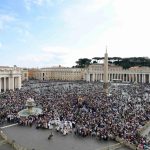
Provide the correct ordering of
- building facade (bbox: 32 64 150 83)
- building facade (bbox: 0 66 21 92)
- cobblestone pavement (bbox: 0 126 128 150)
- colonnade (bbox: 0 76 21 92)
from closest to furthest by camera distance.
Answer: cobblestone pavement (bbox: 0 126 128 150), building facade (bbox: 0 66 21 92), colonnade (bbox: 0 76 21 92), building facade (bbox: 32 64 150 83)

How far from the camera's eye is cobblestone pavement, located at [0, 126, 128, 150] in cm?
1894

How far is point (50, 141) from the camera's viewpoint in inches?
800

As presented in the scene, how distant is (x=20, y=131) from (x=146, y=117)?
42.7ft

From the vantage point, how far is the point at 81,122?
24.7m

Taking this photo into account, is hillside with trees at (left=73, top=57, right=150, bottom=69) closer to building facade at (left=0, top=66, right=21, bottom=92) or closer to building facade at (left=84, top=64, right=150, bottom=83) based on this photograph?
building facade at (left=84, top=64, right=150, bottom=83)

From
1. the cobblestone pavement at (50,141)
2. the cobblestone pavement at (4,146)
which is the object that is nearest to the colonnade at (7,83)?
the cobblestone pavement at (50,141)

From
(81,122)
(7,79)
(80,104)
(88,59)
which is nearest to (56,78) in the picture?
(88,59)

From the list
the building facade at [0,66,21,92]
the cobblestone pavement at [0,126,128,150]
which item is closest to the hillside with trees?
the building facade at [0,66,21,92]

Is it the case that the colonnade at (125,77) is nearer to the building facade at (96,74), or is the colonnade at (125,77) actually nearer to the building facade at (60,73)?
the building facade at (96,74)

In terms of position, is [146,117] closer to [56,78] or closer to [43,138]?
[43,138]

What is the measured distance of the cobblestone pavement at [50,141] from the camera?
18.9 meters

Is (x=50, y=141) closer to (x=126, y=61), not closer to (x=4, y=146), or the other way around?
(x=4, y=146)

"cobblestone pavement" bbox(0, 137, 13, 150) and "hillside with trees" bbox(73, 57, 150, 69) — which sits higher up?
"hillside with trees" bbox(73, 57, 150, 69)

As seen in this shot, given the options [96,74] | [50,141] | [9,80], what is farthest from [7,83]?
[96,74]
